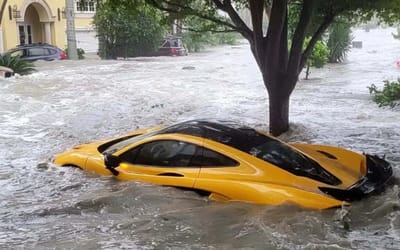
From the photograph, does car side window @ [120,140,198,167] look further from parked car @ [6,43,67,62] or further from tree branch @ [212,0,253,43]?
parked car @ [6,43,67,62]

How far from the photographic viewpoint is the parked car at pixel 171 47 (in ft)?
127

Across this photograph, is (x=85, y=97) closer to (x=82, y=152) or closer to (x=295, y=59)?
(x=295, y=59)

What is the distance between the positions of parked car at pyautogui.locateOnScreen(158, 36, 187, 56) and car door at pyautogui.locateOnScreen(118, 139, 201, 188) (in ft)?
104

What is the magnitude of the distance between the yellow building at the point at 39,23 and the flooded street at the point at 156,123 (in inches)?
366

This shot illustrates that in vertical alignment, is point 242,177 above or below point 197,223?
above

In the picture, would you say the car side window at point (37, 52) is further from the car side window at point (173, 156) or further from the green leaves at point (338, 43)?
the car side window at point (173, 156)

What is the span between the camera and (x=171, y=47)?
39.0 m

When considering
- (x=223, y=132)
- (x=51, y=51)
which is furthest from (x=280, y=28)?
(x=51, y=51)

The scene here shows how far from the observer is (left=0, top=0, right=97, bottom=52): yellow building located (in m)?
35.1

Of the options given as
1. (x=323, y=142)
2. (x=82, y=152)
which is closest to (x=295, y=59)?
(x=323, y=142)

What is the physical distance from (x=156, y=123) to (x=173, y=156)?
299 inches

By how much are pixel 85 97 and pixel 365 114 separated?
895 cm

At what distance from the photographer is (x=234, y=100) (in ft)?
60.7

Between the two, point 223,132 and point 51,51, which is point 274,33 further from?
point 51,51
